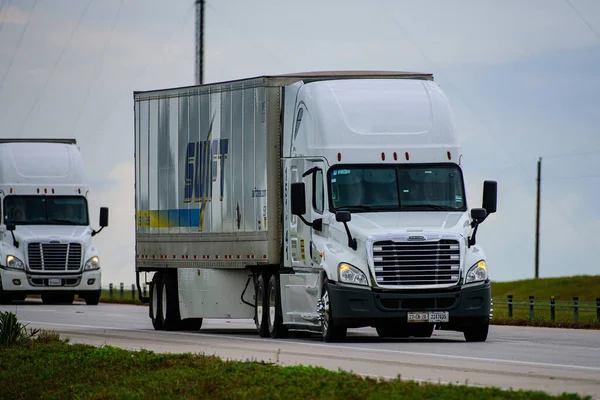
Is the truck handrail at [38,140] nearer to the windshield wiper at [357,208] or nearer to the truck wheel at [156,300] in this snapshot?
the truck wheel at [156,300]

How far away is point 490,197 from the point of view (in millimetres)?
22719

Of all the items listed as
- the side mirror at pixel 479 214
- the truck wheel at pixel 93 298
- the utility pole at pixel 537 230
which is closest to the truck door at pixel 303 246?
the side mirror at pixel 479 214

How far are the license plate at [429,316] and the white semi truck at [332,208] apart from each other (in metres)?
0.02

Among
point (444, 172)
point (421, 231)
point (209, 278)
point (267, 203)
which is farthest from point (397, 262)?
point (209, 278)

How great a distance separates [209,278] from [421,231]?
673 cm

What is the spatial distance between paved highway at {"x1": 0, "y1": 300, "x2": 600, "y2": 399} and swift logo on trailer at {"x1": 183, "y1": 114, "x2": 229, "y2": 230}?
2.73m

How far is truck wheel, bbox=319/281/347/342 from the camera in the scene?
22078 millimetres

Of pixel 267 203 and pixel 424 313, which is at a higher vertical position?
pixel 267 203

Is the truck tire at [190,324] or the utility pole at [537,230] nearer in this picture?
the truck tire at [190,324]

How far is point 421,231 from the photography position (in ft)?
71.6

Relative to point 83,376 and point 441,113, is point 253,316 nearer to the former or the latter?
point 441,113

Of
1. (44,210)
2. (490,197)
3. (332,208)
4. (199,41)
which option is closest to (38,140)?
(44,210)

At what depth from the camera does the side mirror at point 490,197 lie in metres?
22.7

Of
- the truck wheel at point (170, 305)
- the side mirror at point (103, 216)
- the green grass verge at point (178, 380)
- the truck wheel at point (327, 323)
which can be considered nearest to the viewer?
the green grass verge at point (178, 380)
